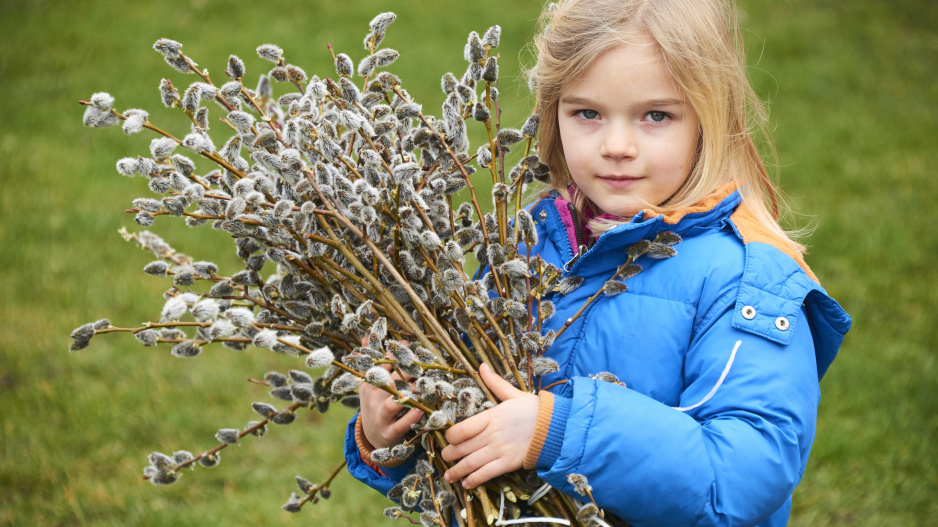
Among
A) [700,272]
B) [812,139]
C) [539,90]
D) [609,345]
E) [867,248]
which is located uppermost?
[539,90]

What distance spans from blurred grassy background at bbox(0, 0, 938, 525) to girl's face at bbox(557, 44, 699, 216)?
1.94 ft

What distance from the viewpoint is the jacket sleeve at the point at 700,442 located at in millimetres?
1348

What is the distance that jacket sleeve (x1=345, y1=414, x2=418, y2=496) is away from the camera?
1741 millimetres

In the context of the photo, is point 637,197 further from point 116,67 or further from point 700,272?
point 116,67

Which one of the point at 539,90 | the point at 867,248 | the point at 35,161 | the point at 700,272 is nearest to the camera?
the point at 700,272

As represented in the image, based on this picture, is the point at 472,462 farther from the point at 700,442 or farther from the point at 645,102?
the point at 645,102

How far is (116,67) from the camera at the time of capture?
22.2 feet

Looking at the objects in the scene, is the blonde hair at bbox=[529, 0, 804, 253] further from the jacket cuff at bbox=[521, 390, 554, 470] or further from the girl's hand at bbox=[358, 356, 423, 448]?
the girl's hand at bbox=[358, 356, 423, 448]

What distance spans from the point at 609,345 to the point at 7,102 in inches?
249

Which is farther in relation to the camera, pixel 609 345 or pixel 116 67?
pixel 116 67

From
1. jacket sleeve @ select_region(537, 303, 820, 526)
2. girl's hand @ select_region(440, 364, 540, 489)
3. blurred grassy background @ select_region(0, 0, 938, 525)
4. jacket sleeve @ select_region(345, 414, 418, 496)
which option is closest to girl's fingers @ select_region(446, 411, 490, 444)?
girl's hand @ select_region(440, 364, 540, 489)

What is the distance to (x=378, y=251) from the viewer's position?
4.87 feet

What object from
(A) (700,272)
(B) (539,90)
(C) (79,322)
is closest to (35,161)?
(C) (79,322)

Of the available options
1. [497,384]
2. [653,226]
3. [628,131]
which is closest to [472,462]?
[497,384]
